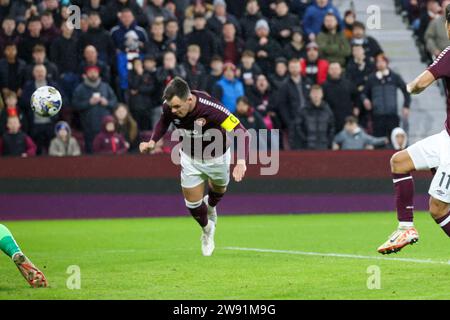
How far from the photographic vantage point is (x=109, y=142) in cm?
1892

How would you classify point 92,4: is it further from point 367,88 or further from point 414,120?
point 414,120

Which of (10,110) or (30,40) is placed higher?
(30,40)

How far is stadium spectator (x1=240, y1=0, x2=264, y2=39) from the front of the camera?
67.7 ft

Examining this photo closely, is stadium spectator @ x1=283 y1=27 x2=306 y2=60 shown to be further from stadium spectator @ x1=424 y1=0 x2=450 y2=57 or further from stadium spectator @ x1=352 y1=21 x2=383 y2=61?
stadium spectator @ x1=424 y1=0 x2=450 y2=57

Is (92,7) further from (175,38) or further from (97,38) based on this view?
(175,38)

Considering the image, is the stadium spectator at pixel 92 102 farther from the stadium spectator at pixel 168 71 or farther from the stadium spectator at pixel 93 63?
the stadium spectator at pixel 168 71

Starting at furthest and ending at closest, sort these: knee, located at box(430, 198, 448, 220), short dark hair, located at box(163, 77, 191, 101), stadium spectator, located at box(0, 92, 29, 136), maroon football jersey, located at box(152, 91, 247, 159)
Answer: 1. stadium spectator, located at box(0, 92, 29, 136)
2. maroon football jersey, located at box(152, 91, 247, 159)
3. short dark hair, located at box(163, 77, 191, 101)
4. knee, located at box(430, 198, 448, 220)

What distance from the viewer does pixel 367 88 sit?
1977 centimetres

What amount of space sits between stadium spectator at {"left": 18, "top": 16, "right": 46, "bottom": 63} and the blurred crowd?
0.02m

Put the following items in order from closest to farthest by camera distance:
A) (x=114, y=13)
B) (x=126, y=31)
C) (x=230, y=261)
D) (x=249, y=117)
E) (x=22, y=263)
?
(x=22, y=263)
(x=230, y=261)
(x=249, y=117)
(x=126, y=31)
(x=114, y=13)

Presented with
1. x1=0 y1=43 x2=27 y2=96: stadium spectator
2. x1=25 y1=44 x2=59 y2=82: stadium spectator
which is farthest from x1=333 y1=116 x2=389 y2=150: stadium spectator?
x1=0 y1=43 x2=27 y2=96: stadium spectator

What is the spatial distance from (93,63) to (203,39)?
234 cm

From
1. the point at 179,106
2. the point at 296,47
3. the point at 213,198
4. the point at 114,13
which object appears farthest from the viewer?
the point at 296,47

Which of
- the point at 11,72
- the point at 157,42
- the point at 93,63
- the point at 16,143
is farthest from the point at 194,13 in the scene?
the point at 16,143
